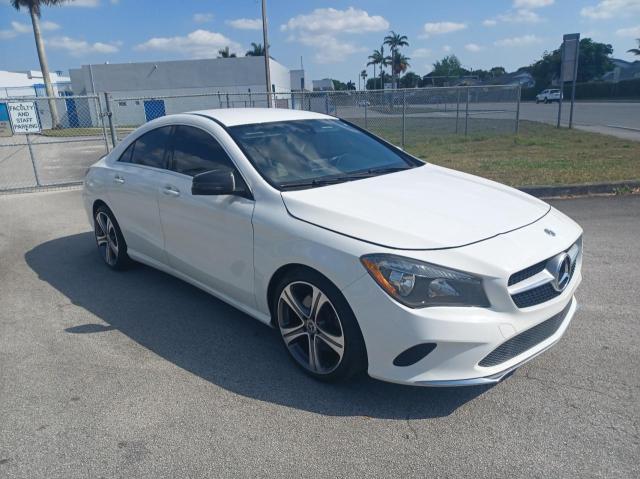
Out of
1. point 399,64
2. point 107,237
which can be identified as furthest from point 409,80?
point 107,237

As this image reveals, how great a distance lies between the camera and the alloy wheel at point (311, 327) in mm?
3057

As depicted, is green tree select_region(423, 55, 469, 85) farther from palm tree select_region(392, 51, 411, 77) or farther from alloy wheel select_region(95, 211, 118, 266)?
alloy wheel select_region(95, 211, 118, 266)

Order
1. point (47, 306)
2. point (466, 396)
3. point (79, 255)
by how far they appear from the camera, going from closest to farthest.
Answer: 1. point (466, 396)
2. point (47, 306)
3. point (79, 255)

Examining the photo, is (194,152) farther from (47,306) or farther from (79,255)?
(79,255)

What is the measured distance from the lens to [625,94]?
5591 cm

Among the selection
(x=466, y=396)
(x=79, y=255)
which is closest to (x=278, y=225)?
(x=466, y=396)

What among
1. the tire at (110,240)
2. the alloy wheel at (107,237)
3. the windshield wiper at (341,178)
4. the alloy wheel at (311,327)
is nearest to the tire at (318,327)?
the alloy wheel at (311,327)

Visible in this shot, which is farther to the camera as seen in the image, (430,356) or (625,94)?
(625,94)

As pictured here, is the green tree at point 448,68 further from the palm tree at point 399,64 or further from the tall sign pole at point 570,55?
the tall sign pole at point 570,55

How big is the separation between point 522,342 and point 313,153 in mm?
2078

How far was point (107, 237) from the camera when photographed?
18.1ft

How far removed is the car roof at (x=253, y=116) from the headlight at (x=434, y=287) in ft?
7.00

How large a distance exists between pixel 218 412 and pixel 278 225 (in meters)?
1.17

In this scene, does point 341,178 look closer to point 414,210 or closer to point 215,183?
point 414,210
